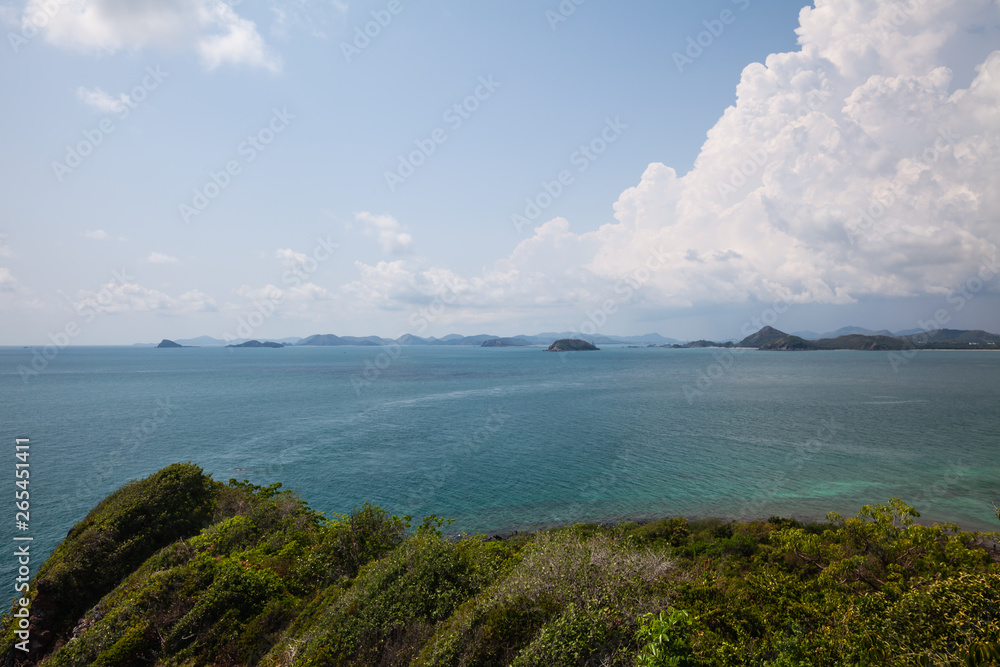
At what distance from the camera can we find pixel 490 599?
495 inches

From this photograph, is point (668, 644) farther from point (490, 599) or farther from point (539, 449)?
point (539, 449)

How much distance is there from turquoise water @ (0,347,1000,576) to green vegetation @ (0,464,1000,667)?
1299cm

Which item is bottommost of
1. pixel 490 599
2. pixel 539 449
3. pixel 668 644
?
pixel 539 449

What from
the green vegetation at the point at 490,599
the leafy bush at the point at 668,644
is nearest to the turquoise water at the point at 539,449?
the green vegetation at the point at 490,599

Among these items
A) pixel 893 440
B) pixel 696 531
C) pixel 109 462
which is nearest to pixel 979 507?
pixel 893 440

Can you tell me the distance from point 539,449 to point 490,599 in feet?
137

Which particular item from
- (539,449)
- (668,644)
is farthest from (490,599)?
(539,449)

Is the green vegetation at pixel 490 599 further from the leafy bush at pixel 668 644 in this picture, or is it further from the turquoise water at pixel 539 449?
the turquoise water at pixel 539 449

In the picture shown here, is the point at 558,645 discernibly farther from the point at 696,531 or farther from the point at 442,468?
the point at 442,468

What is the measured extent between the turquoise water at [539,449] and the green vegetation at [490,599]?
13.0 metres

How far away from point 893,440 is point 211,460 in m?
85.9

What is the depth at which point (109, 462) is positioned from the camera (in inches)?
1815

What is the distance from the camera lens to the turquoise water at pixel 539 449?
3750 cm

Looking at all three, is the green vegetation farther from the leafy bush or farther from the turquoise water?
the turquoise water
